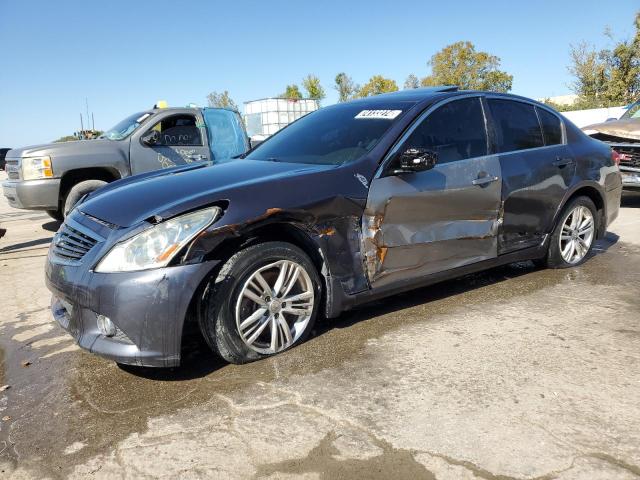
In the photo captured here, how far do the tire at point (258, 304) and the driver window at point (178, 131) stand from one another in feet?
18.9

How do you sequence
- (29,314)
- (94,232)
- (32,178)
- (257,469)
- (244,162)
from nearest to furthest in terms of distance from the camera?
(257,469) < (94,232) < (244,162) < (29,314) < (32,178)

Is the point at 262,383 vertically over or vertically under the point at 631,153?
under

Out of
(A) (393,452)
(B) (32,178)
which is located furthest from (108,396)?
(B) (32,178)

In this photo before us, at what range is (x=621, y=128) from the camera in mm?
9188

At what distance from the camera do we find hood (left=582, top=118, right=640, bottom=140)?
8961 mm

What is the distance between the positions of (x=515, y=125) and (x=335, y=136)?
1605 millimetres

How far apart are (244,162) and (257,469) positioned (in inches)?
93.8

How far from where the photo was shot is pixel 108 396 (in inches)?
117

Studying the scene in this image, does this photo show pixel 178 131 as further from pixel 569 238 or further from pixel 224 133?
pixel 569 238

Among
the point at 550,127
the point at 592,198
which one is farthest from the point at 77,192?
the point at 592,198

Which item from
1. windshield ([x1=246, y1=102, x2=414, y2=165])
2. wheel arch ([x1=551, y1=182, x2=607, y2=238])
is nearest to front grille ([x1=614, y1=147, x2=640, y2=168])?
wheel arch ([x1=551, y1=182, x2=607, y2=238])

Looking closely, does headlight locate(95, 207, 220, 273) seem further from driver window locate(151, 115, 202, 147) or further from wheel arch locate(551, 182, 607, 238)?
driver window locate(151, 115, 202, 147)

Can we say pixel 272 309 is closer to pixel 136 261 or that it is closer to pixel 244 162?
pixel 136 261

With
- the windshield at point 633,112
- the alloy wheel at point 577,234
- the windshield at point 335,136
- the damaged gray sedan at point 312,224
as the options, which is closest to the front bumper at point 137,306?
the damaged gray sedan at point 312,224
